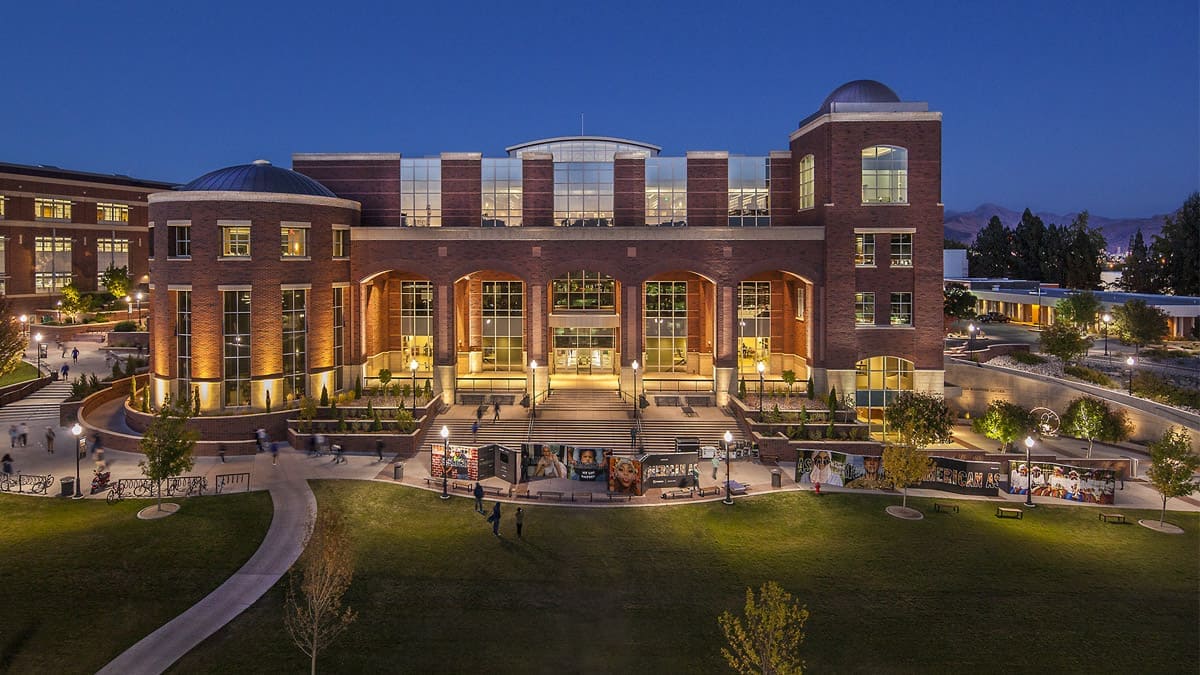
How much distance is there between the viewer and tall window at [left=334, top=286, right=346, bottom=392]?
4444 centimetres

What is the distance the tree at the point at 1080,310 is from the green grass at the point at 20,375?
85937mm

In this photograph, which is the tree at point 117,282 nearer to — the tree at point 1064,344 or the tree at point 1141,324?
the tree at point 1064,344

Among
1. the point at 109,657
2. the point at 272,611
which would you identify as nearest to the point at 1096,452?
the point at 272,611

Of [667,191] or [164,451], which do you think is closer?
[164,451]

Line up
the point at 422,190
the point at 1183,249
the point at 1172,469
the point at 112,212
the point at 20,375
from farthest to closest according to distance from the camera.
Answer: the point at 112,212 → the point at 1183,249 → the point at 422,190 → the point at 20,375 → the point at 1172,469

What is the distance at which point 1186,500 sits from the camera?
1199 inches

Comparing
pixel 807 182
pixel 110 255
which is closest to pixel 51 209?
pixel 110 255

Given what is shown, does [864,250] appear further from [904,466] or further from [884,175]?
[904,466]

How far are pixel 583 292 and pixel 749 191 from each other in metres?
15.1

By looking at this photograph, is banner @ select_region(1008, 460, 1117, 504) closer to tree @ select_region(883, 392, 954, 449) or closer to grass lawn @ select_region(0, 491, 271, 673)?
tree @ select_region(883, 392, 954, 449)

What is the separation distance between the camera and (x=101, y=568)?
71.5 ft

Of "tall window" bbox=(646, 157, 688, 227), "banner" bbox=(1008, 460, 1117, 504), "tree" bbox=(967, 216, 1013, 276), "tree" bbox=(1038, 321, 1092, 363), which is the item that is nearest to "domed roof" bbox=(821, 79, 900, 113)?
"tall window" bbox=(646, 157, 688, 227)

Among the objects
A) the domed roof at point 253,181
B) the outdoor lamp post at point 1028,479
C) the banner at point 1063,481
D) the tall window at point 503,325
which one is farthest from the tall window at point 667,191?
the banner at point 1063,481

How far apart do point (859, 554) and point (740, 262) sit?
2449cm
